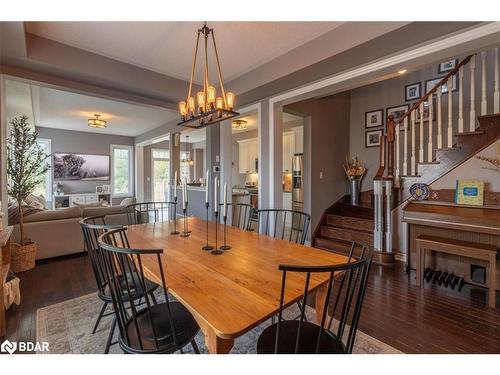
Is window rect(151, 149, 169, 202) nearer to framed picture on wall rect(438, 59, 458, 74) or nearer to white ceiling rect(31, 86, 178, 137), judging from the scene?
white ceiling rect(31, 86, 178, 137)

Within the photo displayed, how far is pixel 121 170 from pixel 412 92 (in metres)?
8.21

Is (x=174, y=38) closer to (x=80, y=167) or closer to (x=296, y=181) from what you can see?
(x=296, y=181)

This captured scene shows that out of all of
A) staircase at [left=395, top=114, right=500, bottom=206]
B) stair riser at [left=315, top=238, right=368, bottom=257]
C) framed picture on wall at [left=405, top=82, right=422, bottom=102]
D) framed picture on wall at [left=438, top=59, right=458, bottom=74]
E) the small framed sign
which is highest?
framed picture on wall at [left=438, top=59, right=458, bottom=74]

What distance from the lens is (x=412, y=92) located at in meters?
4.38

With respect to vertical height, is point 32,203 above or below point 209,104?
below

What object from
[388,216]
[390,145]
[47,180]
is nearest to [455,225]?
[388,216]

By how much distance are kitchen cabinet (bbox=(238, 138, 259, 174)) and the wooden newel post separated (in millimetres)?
4125

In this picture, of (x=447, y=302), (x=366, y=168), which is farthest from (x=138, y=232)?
(x=366, y=168)

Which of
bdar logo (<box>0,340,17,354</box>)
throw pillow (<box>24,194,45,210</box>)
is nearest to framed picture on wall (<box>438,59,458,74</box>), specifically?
bdar logo (<box>0,340,17,354</box>)

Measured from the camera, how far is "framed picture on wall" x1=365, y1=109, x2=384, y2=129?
15.7ft

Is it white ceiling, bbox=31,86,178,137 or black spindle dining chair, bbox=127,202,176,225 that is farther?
white ceiling, bbox=31,86,178,137

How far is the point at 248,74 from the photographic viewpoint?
335 cm

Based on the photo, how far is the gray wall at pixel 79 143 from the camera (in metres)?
6.89
